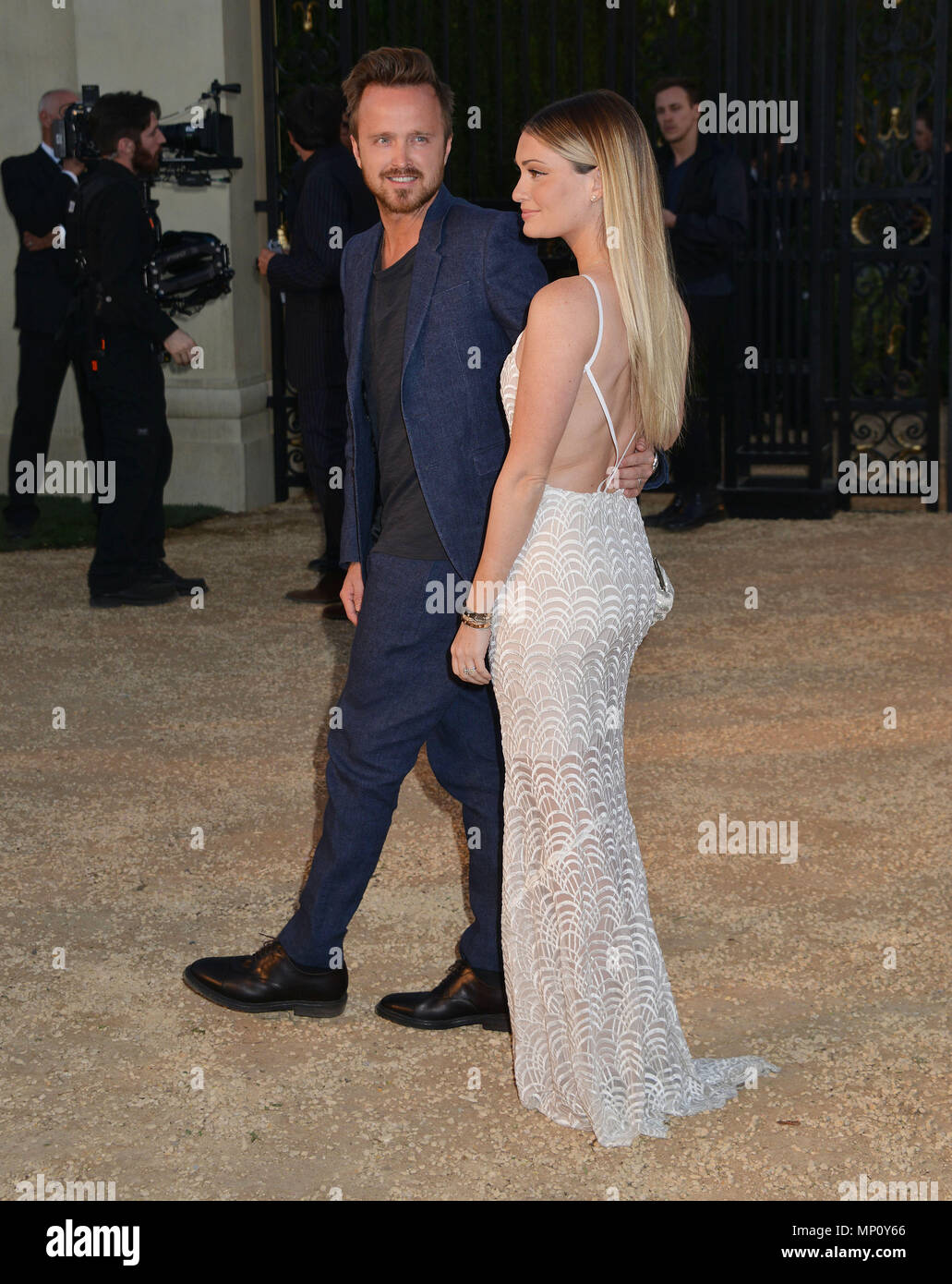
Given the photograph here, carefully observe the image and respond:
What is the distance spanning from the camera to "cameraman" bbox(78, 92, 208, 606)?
659 centimetres

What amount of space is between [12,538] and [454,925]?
5.58 meters

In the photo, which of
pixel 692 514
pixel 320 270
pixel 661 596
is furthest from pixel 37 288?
pixel 661 596

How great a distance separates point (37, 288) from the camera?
8.91 metres

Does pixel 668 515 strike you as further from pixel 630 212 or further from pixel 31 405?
pixel 630 212

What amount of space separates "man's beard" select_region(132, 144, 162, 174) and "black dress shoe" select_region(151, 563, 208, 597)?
1.70 metres

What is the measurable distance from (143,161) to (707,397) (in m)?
3.96

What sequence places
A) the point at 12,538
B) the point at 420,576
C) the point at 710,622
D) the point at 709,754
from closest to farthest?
the point at 420,576 < the point at 709,754 < the point at 710,622 < the point at 12,538

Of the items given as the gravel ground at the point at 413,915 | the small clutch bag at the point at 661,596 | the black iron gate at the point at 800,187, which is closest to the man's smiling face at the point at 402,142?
the small clutch bag at the point at 661,596

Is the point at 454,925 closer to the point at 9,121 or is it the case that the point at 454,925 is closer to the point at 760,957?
the point at 760,957

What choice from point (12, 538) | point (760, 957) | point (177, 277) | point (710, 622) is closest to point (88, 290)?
point (177, 277)

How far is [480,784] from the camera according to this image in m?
3.21

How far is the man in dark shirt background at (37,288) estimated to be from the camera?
8.73 metres

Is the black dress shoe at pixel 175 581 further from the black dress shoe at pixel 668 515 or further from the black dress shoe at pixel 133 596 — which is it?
the black dress shoe at pixel 668 515

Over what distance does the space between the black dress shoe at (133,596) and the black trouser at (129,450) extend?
3 cm
